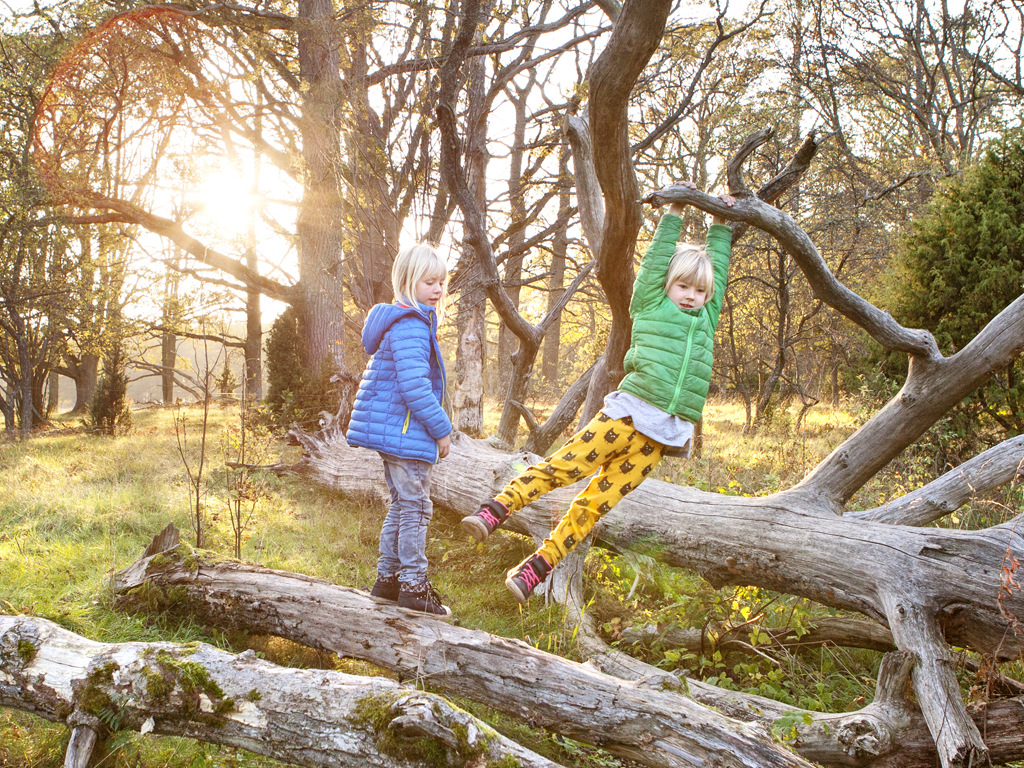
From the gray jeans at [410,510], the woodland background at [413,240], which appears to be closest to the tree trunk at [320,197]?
the woodland background at [413,240]

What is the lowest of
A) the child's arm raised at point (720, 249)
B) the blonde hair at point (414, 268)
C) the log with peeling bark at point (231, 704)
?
the log with peeling bark at point (231, 704)

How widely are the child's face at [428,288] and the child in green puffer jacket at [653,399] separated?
107cm

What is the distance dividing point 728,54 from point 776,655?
34.4 ft

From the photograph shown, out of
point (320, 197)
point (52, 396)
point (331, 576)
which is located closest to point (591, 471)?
point (331, 576)

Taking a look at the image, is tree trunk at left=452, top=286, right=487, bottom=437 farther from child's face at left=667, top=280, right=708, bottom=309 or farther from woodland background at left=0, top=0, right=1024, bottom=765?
child's face at left=667, top=280, right=708, bottom=309

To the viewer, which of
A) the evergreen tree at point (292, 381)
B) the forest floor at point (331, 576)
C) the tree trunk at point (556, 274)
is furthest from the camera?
the evergreen tree at point (292, 381)

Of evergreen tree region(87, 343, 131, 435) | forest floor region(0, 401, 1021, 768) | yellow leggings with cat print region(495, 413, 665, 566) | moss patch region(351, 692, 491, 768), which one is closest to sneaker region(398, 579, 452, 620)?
forest floor region(0, 401, 1021, 768)

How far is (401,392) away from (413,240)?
367 cm

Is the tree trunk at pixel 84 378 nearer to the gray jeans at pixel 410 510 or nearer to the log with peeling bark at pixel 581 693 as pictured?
the log with peeling bark at pixel 581 693

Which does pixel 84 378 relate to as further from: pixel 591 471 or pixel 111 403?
pixel 591 471

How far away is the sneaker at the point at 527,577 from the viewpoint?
2.91m

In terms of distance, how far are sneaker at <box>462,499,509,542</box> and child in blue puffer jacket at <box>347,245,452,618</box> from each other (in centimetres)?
47

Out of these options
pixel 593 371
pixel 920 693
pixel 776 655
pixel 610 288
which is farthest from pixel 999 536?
pixel 593 371

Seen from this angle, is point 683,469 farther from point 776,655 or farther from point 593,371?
point 776,655
